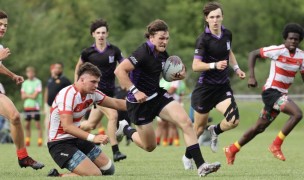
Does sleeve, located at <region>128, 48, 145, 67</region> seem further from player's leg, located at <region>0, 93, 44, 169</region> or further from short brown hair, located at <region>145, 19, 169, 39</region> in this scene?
player's leg, located at <region>0, 93, 44, 169</region>

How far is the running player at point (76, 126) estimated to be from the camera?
11.2 meters

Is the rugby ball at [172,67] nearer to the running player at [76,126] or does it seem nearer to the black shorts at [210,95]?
the running player at [76,126]

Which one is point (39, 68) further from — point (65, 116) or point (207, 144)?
point (65, 116)

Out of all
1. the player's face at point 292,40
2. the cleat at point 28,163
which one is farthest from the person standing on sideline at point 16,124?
the player's face at point 292,40

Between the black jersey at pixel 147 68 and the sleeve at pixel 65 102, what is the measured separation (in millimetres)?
1086

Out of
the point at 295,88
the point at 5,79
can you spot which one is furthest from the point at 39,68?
the point at 295,88

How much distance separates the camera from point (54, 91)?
77.1ft

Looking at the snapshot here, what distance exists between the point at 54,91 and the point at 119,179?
12729 millimetres

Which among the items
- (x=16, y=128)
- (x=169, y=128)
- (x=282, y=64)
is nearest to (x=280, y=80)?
(x=282, y=64)

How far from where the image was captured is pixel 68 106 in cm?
1122

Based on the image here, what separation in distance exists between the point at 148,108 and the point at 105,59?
14.7 ft

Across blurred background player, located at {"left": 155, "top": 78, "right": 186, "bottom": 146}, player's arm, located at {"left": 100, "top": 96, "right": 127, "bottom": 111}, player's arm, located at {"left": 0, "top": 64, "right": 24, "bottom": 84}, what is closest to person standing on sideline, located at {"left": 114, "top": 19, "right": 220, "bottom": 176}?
player's arm, located at {"left": 100, "top": 96, "right": 127, "bottom": 111}

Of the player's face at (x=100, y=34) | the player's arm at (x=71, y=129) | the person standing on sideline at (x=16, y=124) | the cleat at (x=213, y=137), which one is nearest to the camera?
the player's arm at (x=71, y=129)

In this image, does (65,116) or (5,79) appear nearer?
(65,116)
